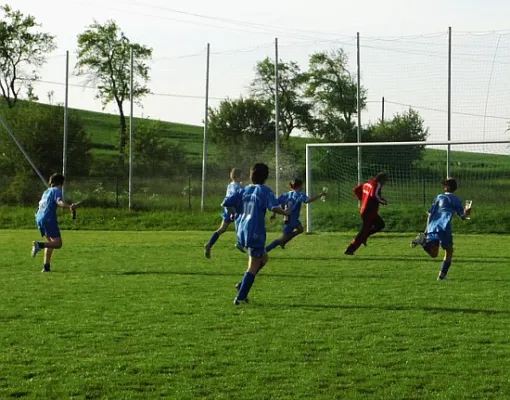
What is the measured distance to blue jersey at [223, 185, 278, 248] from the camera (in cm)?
1141

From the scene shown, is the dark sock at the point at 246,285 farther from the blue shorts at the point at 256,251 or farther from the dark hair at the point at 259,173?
the dark hair at the point at 259,173

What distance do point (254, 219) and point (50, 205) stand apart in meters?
A: 5.29

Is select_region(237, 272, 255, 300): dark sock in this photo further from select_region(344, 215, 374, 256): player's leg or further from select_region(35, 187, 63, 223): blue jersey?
select_region(344, 215, 374, 256): player's leg

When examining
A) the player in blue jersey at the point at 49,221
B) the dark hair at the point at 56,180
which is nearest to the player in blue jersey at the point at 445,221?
the dark hair at the point at 56,180

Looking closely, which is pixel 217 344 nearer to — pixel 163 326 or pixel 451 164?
pixel 163 326

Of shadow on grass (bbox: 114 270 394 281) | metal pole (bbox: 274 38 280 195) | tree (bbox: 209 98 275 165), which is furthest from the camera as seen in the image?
tree (bbox: 209 98 275 165)

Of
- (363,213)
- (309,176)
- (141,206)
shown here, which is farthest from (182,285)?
(141,206)

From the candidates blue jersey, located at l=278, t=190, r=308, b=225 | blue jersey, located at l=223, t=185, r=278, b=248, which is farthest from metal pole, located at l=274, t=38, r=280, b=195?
blue jersey, located at l=223, t=185, r=278, b=248

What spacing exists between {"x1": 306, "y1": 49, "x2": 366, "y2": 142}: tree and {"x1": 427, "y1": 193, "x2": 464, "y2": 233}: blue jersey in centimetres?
1771

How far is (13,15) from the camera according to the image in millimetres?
52156

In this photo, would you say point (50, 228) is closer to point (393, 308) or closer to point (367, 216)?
point (367, 216)

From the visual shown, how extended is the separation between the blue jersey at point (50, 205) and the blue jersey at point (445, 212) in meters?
5.84

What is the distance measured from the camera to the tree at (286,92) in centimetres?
3544

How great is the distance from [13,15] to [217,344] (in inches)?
1828
